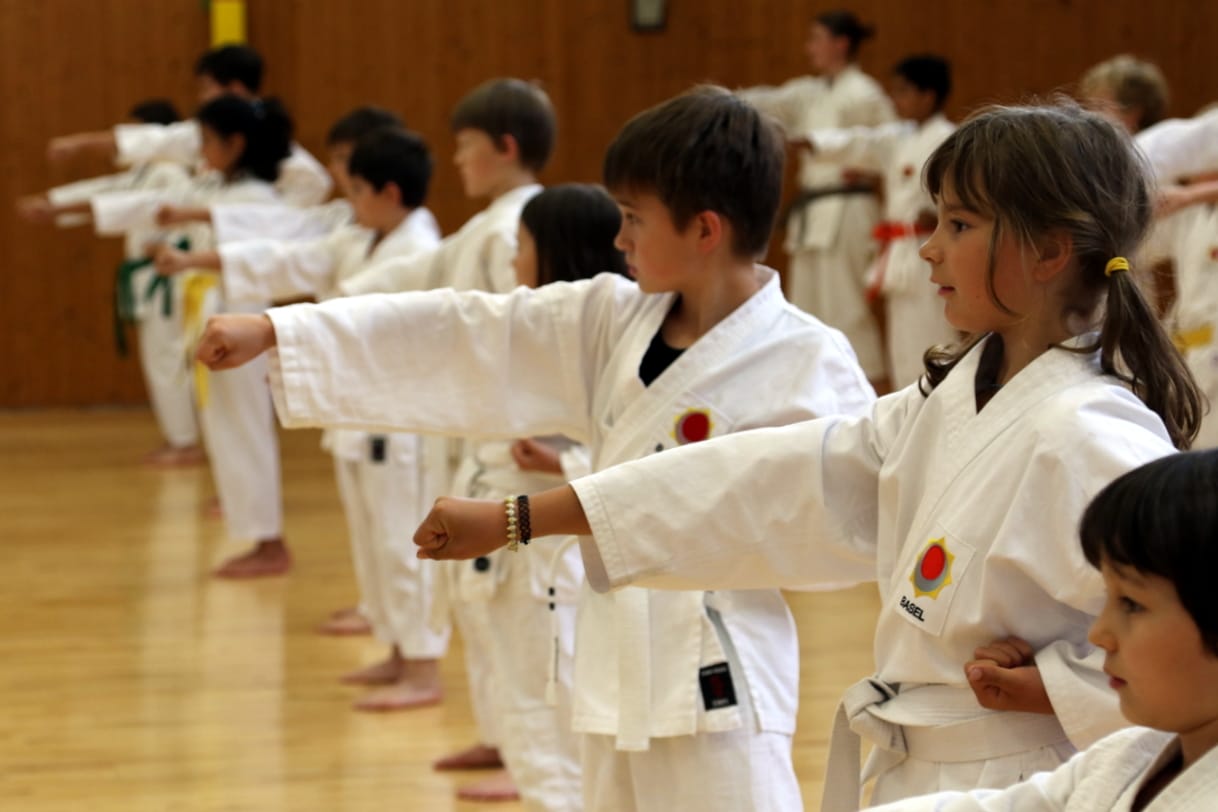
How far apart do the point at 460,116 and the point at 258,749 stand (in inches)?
62.2

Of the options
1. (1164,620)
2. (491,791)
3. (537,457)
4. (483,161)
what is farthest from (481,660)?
(1164,620)

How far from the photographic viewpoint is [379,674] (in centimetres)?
460

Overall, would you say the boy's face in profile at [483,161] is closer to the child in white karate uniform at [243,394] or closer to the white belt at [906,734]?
the child in white karate uniform at [243,394]

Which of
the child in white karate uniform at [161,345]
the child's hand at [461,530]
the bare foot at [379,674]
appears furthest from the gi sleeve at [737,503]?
the child in white karate uniform at [161,345]

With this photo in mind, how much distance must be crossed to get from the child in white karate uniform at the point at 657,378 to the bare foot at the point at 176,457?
5756mm

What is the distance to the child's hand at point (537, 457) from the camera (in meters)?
3.25

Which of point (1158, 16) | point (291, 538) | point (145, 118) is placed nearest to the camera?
point (291, 538)

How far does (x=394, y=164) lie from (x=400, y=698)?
1424 mm

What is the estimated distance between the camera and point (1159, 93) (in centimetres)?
566

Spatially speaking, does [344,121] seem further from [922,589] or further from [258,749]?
[922,589]

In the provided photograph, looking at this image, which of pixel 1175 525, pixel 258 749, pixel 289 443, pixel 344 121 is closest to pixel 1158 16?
pixel 289 443

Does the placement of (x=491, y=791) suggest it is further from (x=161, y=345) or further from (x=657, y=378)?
(x=161, y=345)

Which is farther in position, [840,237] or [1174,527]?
[840,237]

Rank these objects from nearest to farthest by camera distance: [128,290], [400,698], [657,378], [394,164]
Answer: [657,378]
[400,698]
[394,164]
[128,290]
